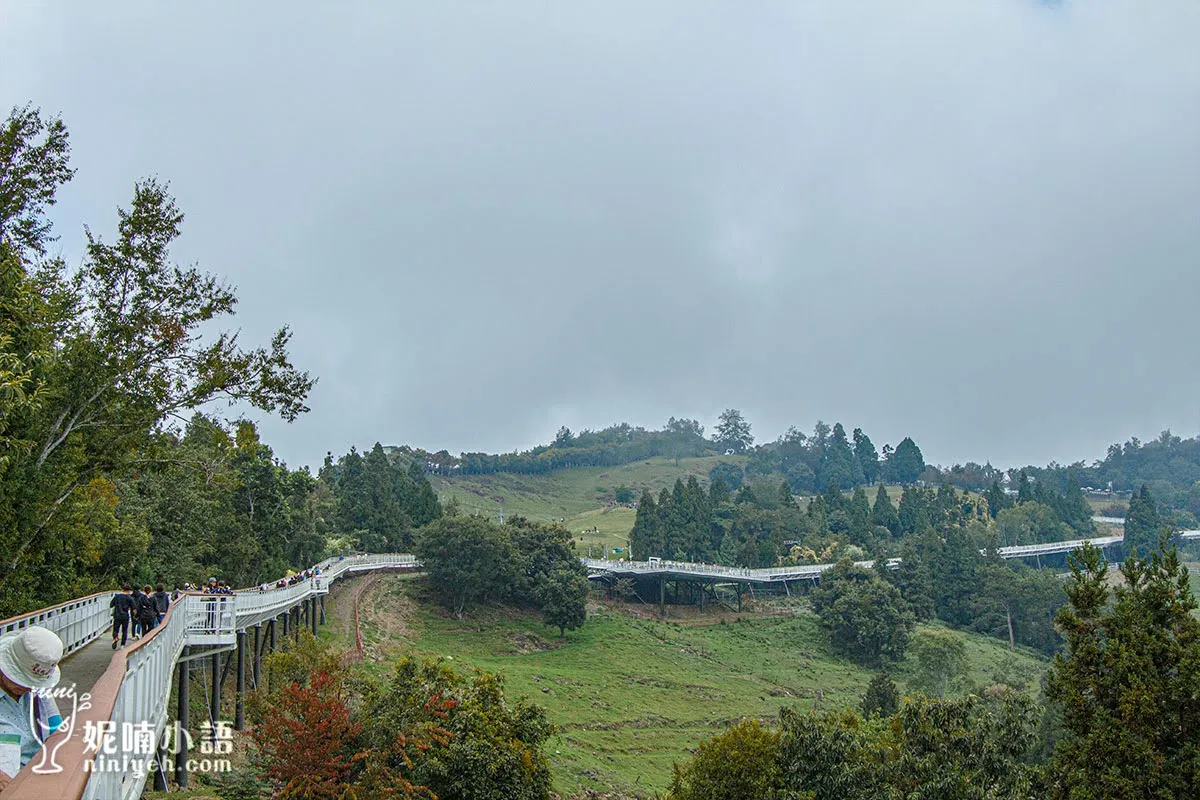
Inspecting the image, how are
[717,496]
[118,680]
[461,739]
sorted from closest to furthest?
[118,680] < [461,739] < [717,496]

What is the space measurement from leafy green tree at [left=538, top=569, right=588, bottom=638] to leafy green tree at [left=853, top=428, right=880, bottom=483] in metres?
143

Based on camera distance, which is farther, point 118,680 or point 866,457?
point 866,457

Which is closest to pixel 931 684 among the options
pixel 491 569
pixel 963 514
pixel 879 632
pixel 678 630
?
pixel 879 632

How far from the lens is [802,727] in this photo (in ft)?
70.1

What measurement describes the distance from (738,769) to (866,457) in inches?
7025

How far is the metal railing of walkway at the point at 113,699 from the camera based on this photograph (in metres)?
4.59

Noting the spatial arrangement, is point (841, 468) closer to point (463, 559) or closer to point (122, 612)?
point (463, 559)

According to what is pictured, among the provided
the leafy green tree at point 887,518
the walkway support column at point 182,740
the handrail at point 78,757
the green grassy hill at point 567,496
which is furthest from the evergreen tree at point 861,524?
the handrail at point 78,757

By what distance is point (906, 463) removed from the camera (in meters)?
190

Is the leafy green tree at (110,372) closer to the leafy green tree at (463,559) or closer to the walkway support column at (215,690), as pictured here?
the walkway support column at (215,690)

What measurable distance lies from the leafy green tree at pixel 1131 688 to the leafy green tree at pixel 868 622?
172ft

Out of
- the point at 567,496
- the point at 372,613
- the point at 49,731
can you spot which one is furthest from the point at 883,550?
the point at 49,731

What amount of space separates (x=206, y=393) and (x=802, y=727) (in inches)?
661

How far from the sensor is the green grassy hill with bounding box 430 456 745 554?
125 meters
